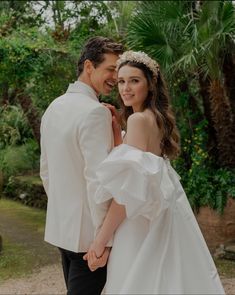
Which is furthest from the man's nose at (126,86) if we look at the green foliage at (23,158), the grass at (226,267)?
the green foliage at (23,158)

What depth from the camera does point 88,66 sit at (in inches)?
77.6

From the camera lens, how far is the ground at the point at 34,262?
4.32 m

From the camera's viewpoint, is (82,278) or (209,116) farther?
(209,116)

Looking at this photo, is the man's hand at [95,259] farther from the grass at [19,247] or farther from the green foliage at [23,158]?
the green foliage at [23,158]

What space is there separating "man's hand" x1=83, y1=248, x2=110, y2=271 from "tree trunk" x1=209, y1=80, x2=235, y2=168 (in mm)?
4213

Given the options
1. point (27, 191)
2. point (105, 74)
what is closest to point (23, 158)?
point (27, 191)

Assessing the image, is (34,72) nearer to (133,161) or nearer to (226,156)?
(226,156)

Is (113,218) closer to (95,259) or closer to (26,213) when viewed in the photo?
(95,259)

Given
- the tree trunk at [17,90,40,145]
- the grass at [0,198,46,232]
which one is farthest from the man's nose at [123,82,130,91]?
the tree trunk at [17,90,40,145]

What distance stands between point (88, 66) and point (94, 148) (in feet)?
1.28

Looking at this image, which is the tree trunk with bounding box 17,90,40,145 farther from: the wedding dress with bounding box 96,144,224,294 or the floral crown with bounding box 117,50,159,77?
the wedding dress with bounding box 96,144,224,294

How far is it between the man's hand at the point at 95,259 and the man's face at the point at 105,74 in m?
0.69

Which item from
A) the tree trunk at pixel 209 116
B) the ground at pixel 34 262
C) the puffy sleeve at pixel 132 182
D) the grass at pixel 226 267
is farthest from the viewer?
the tree trunk at pixel 209 116

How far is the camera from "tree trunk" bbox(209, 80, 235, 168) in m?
5.81
